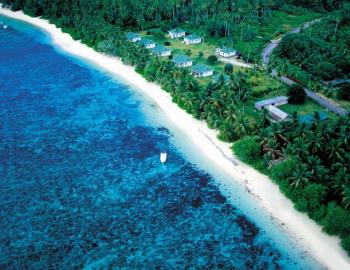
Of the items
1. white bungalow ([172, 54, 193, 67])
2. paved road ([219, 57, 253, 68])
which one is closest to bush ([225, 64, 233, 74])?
paved road ([219, 57, 253, 68])

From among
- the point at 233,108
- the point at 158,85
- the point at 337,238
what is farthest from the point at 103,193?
the point at 158,85

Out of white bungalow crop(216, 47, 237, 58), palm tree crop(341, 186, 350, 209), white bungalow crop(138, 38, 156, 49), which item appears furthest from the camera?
white bungalow crop(138, 38, 156, 49)

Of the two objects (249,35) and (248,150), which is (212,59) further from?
(248,150)

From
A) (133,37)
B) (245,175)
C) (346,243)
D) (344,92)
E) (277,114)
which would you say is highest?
(133,37)

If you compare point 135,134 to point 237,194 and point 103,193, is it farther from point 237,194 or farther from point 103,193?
point 237,194

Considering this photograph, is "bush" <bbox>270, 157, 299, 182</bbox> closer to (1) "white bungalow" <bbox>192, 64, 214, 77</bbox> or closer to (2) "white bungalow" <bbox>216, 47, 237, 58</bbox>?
(1) "white bungalow" <bbox>192, 64, 214, 77</bbox>

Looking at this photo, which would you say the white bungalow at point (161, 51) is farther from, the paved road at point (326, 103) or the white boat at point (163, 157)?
the white boat at point (163, 157)

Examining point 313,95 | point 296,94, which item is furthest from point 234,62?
point 296,94

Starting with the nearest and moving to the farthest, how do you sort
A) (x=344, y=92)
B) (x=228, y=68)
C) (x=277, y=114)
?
(x=277, y=114), (x=344, y=92), (x=228, y=68)
